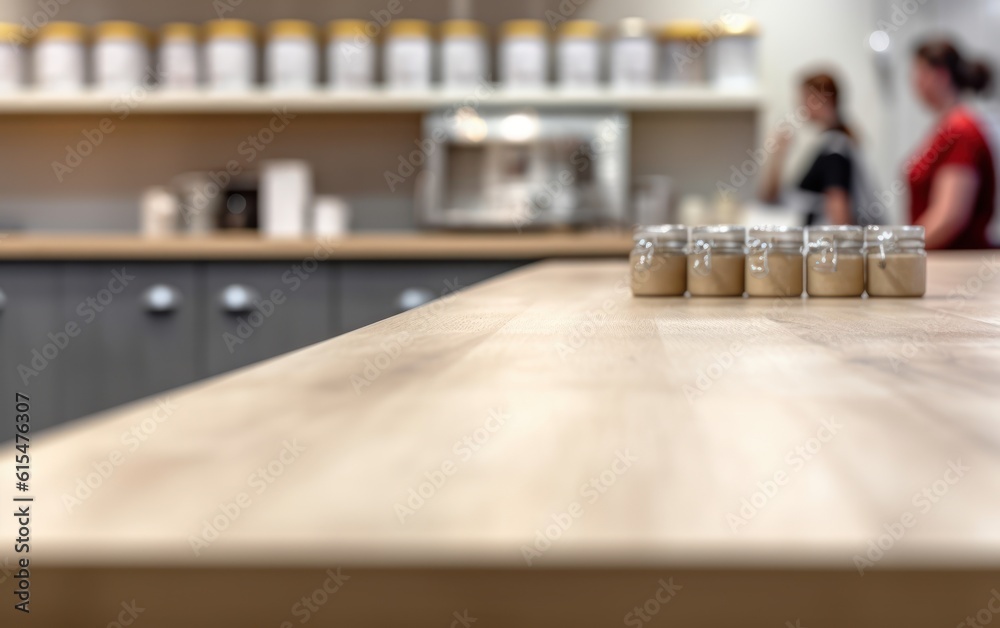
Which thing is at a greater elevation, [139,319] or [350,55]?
[350,55]

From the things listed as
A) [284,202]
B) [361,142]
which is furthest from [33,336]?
[361,142]

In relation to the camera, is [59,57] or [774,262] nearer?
[774,262]

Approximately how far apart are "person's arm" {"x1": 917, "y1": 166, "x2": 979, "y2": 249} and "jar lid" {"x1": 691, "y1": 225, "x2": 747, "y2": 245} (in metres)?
1.39

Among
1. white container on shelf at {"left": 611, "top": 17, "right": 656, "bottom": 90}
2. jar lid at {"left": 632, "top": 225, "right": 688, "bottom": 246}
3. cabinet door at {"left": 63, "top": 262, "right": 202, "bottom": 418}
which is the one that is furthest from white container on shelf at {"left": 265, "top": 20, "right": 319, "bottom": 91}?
jar lid at {"left": 632, "top": 225, "right": 688, "bottom": 246}

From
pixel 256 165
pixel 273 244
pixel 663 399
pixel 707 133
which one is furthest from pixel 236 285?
pixel 663 399

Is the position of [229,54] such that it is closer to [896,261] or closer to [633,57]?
[633,57]

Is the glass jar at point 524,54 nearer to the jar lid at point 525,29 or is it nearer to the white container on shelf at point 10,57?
the jar lid at point 525,29

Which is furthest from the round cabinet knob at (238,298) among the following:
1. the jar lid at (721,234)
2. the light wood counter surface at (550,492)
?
the light wood counter surface at (550,492)

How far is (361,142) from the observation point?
363cm

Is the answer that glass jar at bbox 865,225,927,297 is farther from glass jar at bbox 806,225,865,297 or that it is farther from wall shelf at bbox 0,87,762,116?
wall shelf at bbox 0,87,762,116

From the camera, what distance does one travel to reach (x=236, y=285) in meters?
3.00

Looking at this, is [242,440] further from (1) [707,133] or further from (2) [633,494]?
(1) [707,133]

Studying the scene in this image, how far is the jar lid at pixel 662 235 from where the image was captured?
144 centimetres

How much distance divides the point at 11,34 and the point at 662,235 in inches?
113
